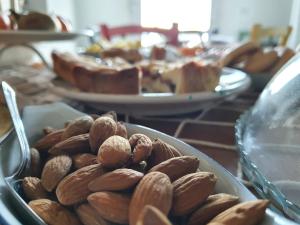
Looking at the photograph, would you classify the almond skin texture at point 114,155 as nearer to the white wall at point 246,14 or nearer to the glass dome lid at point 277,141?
the glass dome lid at point 277,141

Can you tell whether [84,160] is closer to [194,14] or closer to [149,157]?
[149,157]

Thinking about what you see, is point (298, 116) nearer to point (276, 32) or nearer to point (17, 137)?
point (17, 137)

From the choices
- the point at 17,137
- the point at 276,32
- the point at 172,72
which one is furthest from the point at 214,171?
the point at 276,32

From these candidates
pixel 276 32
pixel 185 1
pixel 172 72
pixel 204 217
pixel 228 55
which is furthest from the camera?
pixel 185 1

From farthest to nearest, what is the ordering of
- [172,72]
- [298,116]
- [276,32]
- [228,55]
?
[276,32] < [228,55] < [172,72] < [298,116]

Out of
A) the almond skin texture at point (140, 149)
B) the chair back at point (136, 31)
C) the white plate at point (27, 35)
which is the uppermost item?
the white plate at point (27, 35)

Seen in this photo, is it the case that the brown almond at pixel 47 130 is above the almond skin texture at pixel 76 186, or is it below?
below

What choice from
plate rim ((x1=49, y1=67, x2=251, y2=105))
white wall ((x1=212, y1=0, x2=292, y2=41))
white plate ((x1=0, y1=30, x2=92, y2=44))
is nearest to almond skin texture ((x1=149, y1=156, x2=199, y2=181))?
plate rim ((x1=49, y1=67, x2=251, y2=105))

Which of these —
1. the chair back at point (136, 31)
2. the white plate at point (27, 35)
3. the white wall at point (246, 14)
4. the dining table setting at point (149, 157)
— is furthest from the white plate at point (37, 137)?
the white wall at point (246, 14)
